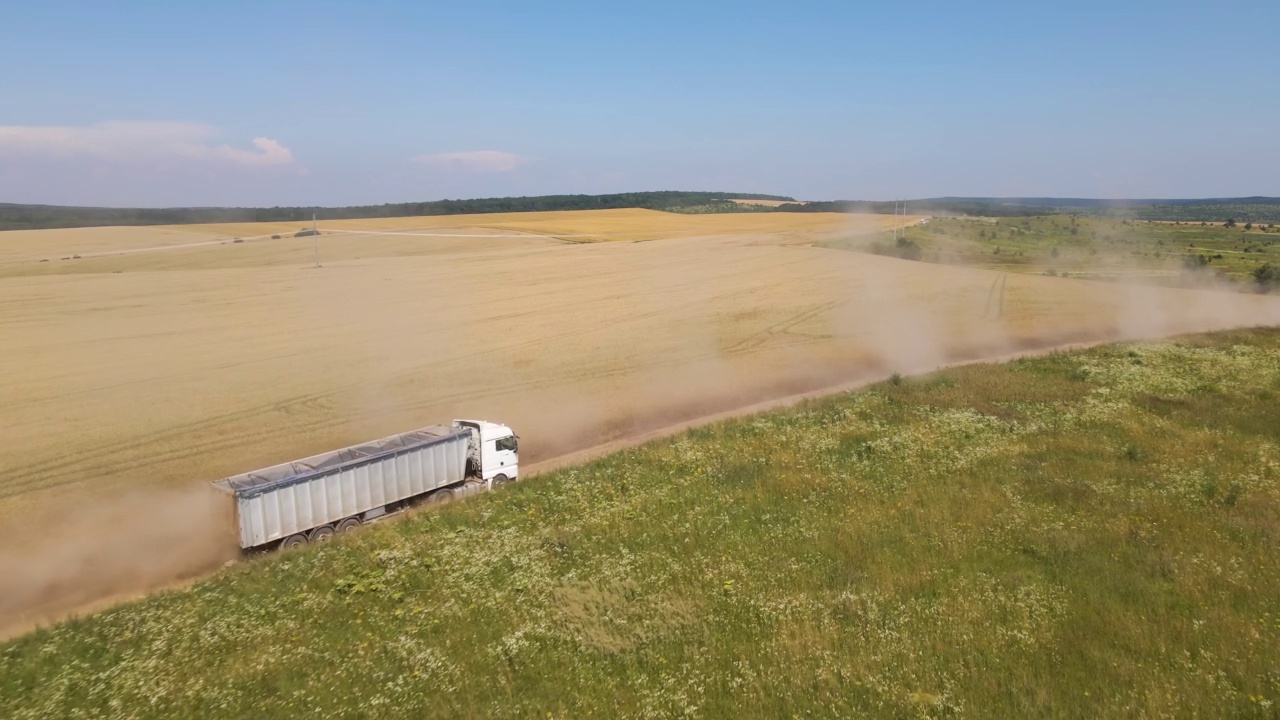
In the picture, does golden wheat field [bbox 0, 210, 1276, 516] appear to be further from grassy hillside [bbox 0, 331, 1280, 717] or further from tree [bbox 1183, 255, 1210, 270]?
grassy hillside [bbox 0, 331, 1280, 717]

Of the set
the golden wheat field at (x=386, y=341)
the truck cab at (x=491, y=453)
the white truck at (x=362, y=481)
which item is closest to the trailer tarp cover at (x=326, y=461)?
the white truck at (x=362, y=481)

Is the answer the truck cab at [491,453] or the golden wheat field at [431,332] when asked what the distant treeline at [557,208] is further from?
the truck cab at [491,453]

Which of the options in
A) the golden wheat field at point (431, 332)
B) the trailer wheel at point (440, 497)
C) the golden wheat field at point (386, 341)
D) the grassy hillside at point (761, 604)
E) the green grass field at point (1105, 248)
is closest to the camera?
the grassy hillside at point (761, 604)

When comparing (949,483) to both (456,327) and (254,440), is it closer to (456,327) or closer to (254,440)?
(254,440)

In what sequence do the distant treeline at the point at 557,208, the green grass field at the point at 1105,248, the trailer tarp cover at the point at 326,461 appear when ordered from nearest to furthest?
the trailer tarp cover at the point at 326,461 → the green grass field at the point at 1105,248 → the distant treeline at the point at 557,208

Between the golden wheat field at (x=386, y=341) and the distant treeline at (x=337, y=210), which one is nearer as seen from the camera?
the golden wheat field at (x=386, y=341)

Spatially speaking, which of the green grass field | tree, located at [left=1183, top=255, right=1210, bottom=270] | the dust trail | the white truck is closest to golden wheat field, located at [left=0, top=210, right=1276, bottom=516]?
the dust trail

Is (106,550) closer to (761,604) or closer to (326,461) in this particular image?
(326,461)

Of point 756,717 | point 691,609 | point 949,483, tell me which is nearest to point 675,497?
point 691,609
